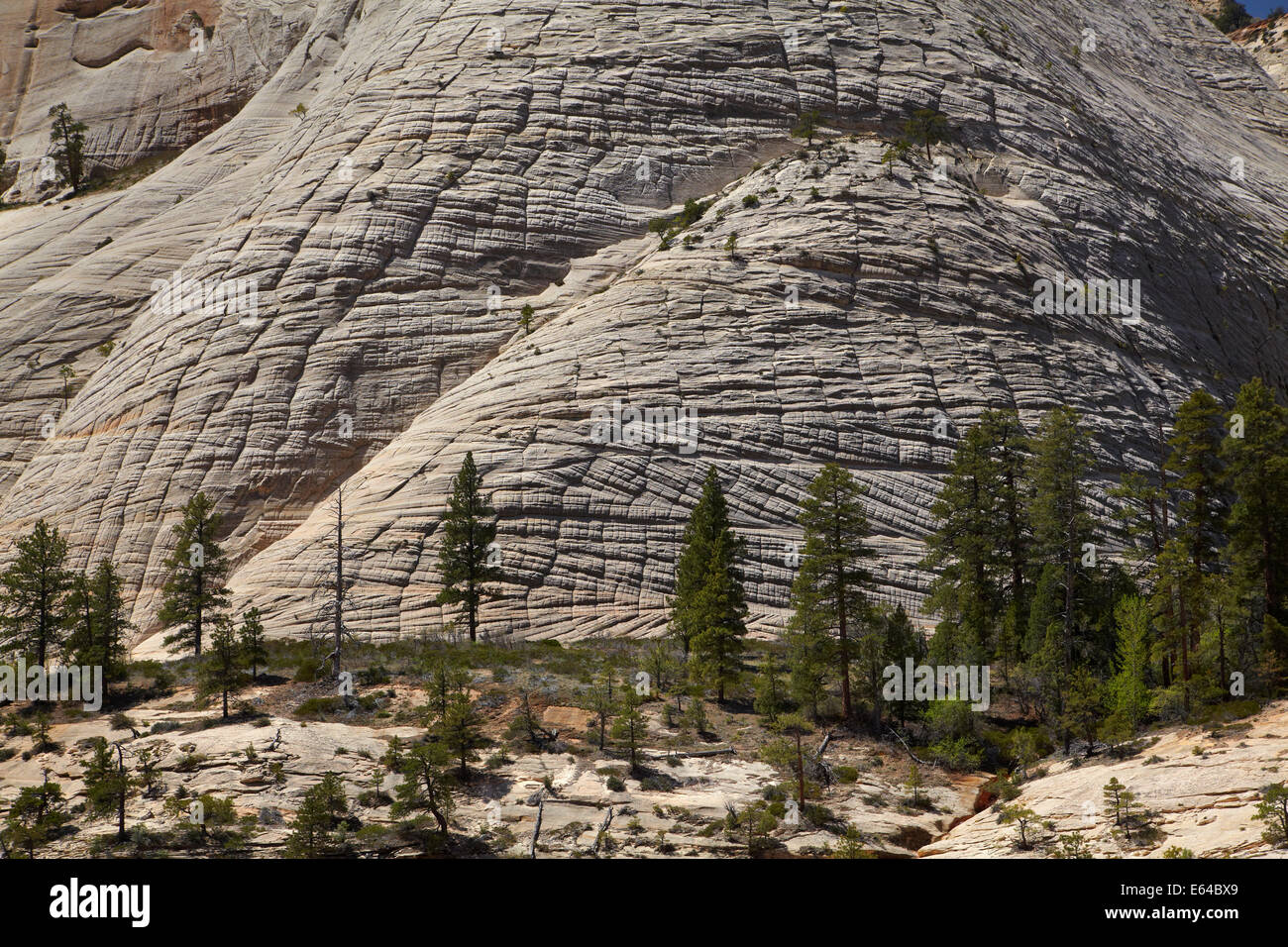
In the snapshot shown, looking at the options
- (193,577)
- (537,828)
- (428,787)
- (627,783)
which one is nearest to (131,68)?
(193,577)

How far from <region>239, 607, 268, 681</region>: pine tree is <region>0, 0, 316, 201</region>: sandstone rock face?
60947mm

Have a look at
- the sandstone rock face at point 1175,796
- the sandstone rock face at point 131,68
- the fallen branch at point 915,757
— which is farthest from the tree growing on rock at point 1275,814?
the sandstone rock face at point 131,68

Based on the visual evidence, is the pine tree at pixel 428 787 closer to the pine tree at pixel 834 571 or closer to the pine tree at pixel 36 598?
the pine tree at pixel 834 571

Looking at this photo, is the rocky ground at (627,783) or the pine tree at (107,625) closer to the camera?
the rocky ground at (627,783)

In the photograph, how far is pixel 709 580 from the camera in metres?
31.2

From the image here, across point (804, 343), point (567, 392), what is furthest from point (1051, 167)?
point (567, 392)

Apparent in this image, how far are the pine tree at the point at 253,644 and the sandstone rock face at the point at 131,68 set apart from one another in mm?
60947

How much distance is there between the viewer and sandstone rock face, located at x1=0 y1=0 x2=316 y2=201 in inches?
3088

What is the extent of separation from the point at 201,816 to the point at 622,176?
42302 millimetres

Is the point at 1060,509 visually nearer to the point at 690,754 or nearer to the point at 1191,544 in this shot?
the point at 1191,544

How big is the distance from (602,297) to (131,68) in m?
57.1

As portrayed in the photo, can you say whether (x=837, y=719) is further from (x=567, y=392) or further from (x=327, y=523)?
(x=327, y=523)

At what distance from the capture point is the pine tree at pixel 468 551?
117 ft

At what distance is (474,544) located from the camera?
120 ft
